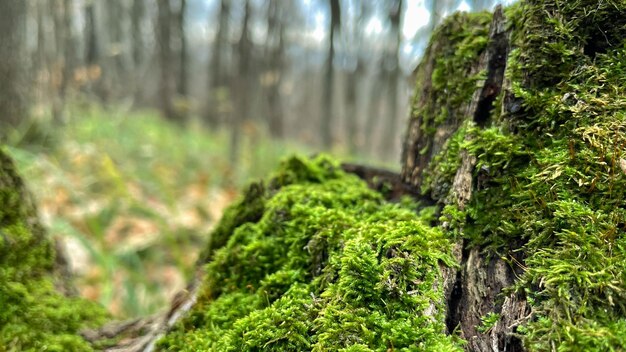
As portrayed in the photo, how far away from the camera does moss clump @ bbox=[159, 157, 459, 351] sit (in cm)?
109

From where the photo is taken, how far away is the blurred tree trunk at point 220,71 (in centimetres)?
1149

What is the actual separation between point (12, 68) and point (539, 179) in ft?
21.8

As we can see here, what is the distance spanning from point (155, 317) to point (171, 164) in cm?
557

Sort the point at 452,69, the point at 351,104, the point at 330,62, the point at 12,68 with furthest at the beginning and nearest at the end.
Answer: the point at 351,104 < the point at 330,62 < the point at 12,68 < the point at 452,69

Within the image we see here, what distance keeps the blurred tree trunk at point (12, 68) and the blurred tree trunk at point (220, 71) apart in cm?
415

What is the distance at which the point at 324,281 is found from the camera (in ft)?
4.25

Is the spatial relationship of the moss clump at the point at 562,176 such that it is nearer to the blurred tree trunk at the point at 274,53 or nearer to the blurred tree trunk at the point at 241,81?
the blurred tree trunk at the point at 241,81

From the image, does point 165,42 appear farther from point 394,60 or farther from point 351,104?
point 394,60

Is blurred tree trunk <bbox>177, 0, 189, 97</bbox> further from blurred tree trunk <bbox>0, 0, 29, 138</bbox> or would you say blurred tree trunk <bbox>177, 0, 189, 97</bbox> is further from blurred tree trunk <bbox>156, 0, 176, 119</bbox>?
blurred tree trunk <bbox>0, 0, 29, 138</bbox>

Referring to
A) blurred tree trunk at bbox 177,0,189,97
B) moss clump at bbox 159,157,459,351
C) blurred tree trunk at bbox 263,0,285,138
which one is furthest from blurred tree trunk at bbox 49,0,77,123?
moss clump at bbox 159,157,459,351

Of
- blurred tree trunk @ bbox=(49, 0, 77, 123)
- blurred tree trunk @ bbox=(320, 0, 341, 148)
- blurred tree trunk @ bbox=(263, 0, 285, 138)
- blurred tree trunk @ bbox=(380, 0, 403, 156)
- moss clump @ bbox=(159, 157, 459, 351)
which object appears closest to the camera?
moss clump @ bbox=(159, 157, 459, 351)

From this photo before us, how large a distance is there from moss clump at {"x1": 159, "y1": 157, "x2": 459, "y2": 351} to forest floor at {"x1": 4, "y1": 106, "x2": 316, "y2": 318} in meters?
1.26

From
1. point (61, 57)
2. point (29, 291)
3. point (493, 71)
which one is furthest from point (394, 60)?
point (29, 291)

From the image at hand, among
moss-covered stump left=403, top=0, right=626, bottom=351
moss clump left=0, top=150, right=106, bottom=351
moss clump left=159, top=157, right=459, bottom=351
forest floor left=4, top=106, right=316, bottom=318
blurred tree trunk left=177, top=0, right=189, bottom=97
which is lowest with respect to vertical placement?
forest floor left=4, top=106, right=316, bottom=318
